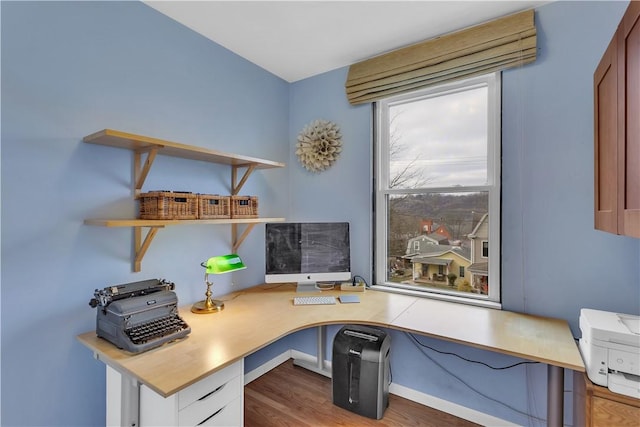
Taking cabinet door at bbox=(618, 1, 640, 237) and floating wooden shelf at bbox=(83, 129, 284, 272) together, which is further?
floating wooden shelf at bbox=(83, 129, 284, 272)

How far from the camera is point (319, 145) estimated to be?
8.46 feet

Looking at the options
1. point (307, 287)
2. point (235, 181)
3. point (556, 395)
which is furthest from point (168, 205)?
point (556, 395)

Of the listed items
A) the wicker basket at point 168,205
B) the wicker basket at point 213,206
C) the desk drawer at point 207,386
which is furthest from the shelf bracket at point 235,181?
the desk drawer at point 207,386

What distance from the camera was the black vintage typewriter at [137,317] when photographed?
1.31 meters

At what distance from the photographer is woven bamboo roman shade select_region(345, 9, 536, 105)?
5.80 ft

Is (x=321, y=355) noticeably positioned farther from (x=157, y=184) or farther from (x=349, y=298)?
(x=157, y=184)

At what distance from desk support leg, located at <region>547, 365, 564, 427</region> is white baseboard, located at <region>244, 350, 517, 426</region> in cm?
56

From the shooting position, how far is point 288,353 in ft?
8.92

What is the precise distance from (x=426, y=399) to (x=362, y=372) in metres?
0.57

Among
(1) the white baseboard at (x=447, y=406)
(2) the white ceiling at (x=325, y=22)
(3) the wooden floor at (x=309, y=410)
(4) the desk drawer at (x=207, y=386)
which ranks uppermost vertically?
(2) the white ceiling at (x=325, y=22)

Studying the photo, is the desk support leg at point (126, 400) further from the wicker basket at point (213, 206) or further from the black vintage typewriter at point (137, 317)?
the wicker basket at point (213, 206)

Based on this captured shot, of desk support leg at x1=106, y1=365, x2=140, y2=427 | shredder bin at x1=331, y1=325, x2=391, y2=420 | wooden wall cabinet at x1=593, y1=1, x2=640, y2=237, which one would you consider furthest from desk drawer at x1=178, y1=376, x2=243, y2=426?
wooden wall cabinet at x1=593, y1=1, x2=640, y2=237

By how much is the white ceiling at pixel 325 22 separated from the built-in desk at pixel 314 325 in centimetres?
186

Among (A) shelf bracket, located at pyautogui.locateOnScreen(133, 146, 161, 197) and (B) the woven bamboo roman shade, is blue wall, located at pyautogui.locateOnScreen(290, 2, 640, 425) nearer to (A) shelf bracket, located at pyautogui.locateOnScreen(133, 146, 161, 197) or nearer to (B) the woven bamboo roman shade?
(B) the woven bamboo roman shade
